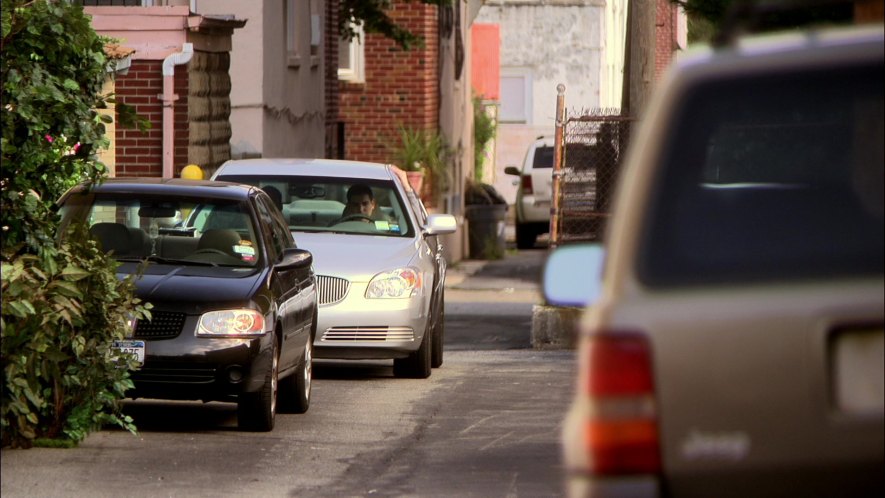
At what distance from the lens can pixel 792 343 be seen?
431 centimetres

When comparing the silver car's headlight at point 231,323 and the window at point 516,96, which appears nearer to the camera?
the silver car's headlight at point 231,323

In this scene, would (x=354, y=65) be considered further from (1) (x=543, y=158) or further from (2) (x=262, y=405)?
(2) (x=262, y=405)

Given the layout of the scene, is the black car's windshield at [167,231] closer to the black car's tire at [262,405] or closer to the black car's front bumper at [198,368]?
the black car's tire at [262,405]

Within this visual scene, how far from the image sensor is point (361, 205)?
50.2 feet

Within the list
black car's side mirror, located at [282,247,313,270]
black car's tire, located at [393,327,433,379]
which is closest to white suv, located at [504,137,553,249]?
black car's tire, located at [393,327,433,379]

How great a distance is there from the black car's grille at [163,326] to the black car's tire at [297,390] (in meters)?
1.49

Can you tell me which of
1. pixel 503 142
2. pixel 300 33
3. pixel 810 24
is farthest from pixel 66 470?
pixel 503 142

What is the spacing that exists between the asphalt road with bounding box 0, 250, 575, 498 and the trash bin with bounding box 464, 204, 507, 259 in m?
17.0

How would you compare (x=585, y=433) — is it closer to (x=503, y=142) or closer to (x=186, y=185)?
(x=186, y=185)

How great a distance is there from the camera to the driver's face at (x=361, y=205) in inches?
603

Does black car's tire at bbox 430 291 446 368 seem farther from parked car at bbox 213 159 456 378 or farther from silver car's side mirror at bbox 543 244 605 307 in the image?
silver car's side mirror at bbox 543 244 605 307

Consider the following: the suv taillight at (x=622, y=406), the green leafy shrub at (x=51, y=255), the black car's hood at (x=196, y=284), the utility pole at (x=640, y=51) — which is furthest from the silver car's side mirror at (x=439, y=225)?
the suv taillight at (x=622, y=406)

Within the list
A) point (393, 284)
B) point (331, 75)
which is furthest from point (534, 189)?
point (393, 284)

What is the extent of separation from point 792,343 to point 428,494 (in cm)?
511
